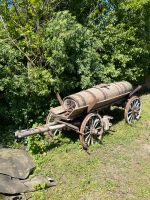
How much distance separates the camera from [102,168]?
8.58m

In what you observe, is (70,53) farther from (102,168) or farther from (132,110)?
(102,168)

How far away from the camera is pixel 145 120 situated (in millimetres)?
12133

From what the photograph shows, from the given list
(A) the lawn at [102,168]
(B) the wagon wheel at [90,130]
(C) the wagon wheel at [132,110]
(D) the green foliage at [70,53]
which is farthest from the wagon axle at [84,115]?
(D) the green foliage at [70,53]

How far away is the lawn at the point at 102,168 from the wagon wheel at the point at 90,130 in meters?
0.26

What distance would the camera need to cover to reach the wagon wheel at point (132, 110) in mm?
11238

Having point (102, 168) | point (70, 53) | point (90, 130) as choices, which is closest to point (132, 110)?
point (90, 130)

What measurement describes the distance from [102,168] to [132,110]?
3.63 metres

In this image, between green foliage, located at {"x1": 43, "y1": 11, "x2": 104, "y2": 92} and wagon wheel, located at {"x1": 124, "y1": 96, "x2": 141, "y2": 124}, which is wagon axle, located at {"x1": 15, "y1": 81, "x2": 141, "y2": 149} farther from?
green foliage, located at {"x1": 43, "y1": 11, "x2": 104, "y2": 92}

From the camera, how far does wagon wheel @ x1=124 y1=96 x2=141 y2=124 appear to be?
36.9 ft

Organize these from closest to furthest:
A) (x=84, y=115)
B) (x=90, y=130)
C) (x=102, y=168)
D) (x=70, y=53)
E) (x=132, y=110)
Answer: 1. (x=102, y=168)
2. (x=90, y=130)
3. (x=84, y=115)
4. (x=70, y=53)
5. (x=132, y=110)

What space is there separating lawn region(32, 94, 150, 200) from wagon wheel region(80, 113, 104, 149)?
256mm

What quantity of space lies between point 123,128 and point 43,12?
5.15 metres

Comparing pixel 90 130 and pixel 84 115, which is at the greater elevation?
pixel 84 115

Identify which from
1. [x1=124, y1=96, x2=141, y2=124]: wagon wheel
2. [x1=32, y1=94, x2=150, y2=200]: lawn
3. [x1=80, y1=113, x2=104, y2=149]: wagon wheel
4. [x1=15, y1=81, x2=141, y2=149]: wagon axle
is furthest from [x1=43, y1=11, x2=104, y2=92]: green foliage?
[x1=32, y1=94, x2=150, y2=200]: lawn
